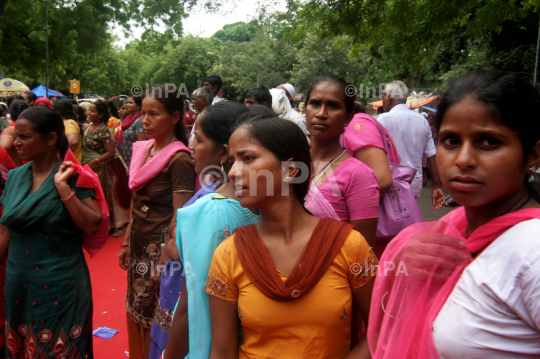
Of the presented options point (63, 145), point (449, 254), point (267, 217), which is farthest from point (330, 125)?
point (63, 145)

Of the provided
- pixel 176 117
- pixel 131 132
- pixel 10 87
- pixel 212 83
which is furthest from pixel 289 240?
pixel 10 87

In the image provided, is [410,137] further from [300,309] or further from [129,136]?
[129,136]

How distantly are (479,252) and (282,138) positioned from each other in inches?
29.1

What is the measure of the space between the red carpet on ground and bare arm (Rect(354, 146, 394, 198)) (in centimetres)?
242

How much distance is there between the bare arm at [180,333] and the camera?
1.57 metres

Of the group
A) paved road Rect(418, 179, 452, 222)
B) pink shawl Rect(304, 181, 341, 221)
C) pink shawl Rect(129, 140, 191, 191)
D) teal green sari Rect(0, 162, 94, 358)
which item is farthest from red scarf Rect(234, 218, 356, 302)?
paved road Rect(418, 179, 452, 222)

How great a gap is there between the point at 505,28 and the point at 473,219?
44.0ft

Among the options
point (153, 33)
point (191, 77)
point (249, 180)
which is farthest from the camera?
point (191, 77)

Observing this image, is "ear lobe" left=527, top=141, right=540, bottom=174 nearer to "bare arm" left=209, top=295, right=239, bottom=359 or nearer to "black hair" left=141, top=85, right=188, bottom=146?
"bare arm" left=209, top=295, right=239, bottom=359

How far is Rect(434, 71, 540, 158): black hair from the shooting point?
37.9 inches

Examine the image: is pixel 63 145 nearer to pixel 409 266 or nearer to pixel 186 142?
pixel 186 142

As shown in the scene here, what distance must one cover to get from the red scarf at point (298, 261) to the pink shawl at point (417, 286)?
21 cm

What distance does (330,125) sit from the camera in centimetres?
212

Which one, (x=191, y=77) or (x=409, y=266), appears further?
(x=191, y=77)
